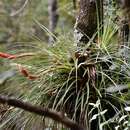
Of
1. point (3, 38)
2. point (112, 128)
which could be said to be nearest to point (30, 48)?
point (112, 128)

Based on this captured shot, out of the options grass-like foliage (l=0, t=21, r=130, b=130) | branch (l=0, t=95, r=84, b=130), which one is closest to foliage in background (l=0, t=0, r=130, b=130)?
grass-like foliage (l=0, t=21, r=130, b=130)

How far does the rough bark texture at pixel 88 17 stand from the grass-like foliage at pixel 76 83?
141 millimetres

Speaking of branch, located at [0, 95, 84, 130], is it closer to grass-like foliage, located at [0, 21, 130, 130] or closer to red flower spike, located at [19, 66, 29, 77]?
grass-like foliage, located at [0, 21, 130, 130]

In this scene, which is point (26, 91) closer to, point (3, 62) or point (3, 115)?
point (3, 115)

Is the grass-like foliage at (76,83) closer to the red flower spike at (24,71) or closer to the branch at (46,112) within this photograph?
the red flower spike at (24,71)

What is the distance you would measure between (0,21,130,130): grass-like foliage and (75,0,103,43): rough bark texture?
141 mm

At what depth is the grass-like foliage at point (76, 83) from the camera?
229 centimetres

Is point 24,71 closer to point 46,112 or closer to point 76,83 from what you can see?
point 76,83

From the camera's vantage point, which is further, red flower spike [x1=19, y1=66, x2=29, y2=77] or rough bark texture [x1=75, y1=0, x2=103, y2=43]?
rough bark texture [x1=75, y1=0, x2=103, y2=43]

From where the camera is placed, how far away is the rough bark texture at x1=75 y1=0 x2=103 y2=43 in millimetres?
2643

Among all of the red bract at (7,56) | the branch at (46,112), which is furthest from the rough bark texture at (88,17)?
the branch at (46,112)

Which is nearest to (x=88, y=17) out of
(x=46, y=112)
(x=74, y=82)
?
(x=74, y=82)

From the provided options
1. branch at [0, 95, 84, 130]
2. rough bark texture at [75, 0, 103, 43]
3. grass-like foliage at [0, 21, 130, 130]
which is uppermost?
branch at [0, 95, 84, 130]

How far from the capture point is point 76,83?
232 cm
